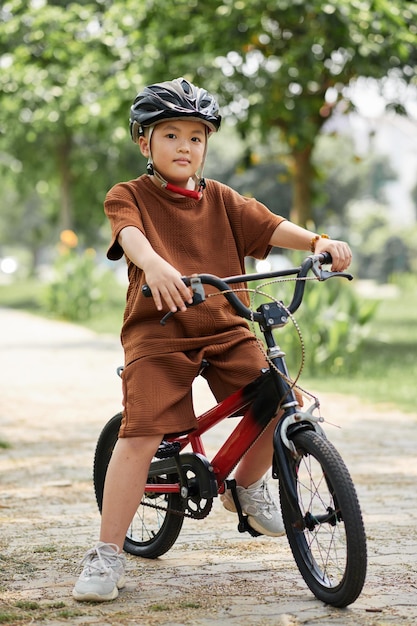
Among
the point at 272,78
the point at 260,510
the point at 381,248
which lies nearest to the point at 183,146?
the point at 260,510

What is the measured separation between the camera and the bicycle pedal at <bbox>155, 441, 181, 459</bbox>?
3658mm

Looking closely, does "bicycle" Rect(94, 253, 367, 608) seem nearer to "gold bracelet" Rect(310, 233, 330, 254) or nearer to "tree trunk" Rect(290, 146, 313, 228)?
"gold bracelet" Rect(310, 233, 330, 254)

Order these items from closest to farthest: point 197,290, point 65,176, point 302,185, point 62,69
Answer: point 197,290 → point 302,185 → point 62,69 → point 65,176

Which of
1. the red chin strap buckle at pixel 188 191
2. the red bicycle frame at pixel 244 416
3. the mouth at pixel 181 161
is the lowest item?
the red bicycle frame at pixel 244 416

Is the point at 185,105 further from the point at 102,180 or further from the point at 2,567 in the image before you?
the point at 102,180

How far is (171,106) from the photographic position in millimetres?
3477

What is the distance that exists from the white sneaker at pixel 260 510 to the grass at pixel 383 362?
4.95 metres

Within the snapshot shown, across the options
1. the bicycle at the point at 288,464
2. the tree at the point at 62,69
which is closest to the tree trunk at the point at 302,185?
the tree at the point at 62,69

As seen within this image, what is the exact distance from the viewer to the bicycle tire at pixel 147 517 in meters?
3.92

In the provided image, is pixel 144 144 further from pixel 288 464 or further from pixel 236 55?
pixel 236 55

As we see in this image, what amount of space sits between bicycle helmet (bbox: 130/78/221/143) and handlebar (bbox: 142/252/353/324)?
21.8 inches

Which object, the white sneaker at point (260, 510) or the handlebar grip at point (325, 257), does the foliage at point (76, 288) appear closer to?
the white sneaker at point (260, 510)

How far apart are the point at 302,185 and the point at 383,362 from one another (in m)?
3.14

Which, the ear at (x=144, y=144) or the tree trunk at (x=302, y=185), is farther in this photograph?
the tree trunk at (x=302, y=185)
